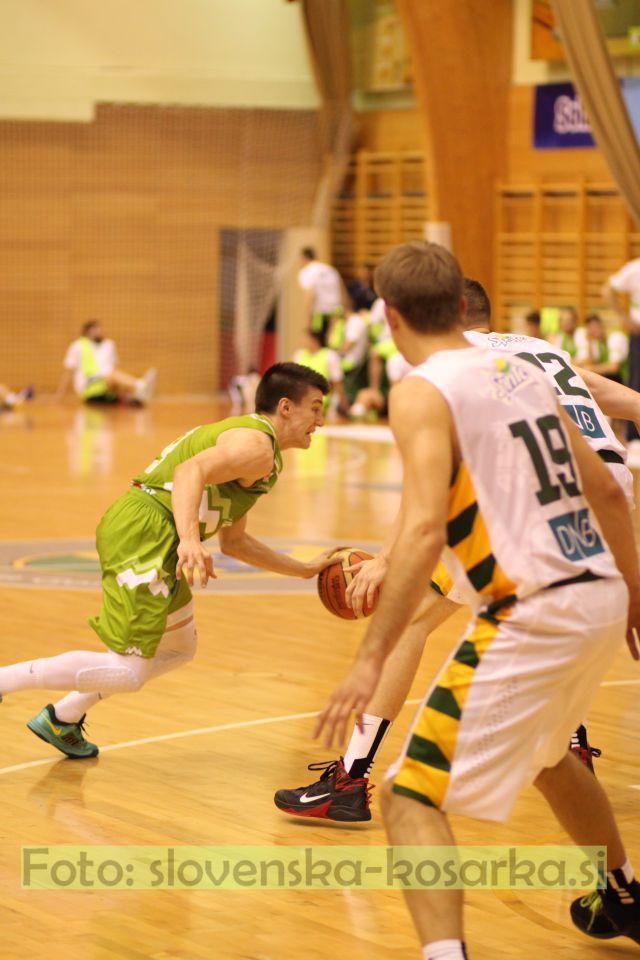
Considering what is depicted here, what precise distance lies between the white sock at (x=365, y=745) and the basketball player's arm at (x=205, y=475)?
30.1 inches

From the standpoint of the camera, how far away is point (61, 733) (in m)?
5.95

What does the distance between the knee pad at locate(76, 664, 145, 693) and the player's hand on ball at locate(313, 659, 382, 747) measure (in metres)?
2.21

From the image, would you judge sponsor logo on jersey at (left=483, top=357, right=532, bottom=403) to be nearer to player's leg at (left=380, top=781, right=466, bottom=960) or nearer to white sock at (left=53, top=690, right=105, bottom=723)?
player's leg at (left=380, top=781, right=466, bottom=960)

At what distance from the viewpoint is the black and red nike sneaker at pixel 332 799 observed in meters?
5.29

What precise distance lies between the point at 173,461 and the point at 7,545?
18.5 feet

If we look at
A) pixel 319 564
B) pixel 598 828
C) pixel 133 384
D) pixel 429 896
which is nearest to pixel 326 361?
pixel 133 384

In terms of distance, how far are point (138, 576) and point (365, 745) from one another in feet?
3.22

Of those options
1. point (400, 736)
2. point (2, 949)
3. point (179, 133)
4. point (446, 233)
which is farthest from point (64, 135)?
point (2, 949)

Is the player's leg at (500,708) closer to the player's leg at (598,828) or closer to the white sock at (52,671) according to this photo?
the player's leg at (598,828)

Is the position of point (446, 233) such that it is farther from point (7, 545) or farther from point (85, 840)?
point (85, 840)

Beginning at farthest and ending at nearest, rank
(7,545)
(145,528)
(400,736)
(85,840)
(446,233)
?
1. (446,233)
2. (7,545)
3. (400,736)
4. (145,528)
5. (85,840)

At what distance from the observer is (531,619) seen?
3463mm

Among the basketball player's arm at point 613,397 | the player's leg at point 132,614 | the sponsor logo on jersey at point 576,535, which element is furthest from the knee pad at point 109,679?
the sponsor logo on jersey at point 576,535

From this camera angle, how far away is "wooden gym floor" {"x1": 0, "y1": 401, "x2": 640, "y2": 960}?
425 cm
